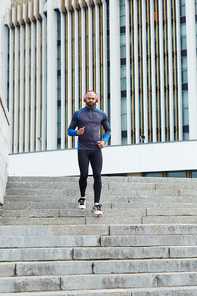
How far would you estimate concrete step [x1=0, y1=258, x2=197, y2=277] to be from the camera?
543 cm

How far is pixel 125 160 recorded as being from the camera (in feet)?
91.5

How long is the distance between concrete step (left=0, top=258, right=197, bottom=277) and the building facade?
21.4 metres

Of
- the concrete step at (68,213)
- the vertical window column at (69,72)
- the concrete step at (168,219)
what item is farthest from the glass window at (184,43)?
the concrete step at (168,219)

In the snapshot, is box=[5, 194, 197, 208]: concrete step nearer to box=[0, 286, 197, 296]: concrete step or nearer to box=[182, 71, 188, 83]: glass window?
box=[0, 286, 197, 296]: concrete step

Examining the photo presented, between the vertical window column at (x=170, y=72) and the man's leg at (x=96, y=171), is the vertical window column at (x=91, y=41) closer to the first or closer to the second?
the vertical window column at (x=170, y=72)

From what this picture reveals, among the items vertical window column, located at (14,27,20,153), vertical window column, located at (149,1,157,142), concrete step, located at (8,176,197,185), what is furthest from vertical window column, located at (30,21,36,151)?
concrete step, located at (8,176,197,185)

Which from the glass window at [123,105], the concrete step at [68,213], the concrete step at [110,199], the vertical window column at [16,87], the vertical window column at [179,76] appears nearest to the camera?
the concrete step at [68,213]

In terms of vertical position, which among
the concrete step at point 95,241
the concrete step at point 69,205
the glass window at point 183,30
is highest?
the glass window at point 183,30

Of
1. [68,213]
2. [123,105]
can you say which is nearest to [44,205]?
[68,213]

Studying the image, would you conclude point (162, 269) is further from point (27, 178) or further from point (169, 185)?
point (27, 178)

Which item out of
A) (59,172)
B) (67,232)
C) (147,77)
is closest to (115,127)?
(147,77)

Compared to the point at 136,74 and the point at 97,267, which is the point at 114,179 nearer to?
the point at 97,267

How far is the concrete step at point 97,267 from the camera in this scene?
214 inches

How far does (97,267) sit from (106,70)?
96.5ft
